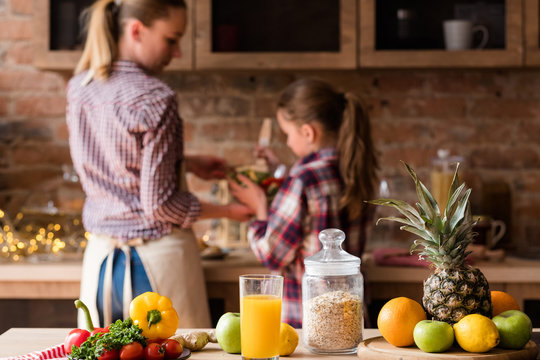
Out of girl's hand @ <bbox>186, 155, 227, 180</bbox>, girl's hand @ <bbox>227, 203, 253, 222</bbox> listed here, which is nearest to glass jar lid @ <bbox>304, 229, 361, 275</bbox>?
girl's hand @ <bbox>227, 203, 253, 222</bbox>

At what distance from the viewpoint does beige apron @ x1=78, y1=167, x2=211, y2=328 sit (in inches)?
78.5

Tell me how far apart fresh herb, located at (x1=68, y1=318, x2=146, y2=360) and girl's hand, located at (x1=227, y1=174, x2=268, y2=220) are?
1131 millimetres

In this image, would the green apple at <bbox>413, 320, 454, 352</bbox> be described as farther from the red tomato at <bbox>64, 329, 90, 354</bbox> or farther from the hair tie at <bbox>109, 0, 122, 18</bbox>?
the hair tie at <bbox>109, 0, 122, 18</bbox>

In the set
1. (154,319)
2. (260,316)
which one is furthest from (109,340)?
(260,316)

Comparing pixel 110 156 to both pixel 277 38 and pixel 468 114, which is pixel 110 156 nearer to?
pixel 277 38

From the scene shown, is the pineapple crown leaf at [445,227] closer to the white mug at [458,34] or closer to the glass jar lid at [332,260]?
the glass jar lid at [332,260]

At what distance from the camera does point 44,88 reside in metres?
2.92

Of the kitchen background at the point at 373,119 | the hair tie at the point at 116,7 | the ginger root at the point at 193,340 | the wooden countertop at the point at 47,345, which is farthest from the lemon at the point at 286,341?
the kitchen background at the point at 373,119

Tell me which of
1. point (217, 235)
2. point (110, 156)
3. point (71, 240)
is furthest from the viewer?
point (217, 235)

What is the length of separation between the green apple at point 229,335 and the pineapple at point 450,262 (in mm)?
318

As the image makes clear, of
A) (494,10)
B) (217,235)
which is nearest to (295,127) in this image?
(217,235)

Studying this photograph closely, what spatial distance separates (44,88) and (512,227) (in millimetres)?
2006

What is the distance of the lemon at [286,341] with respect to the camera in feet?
3.88

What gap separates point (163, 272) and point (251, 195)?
1.30 feet
